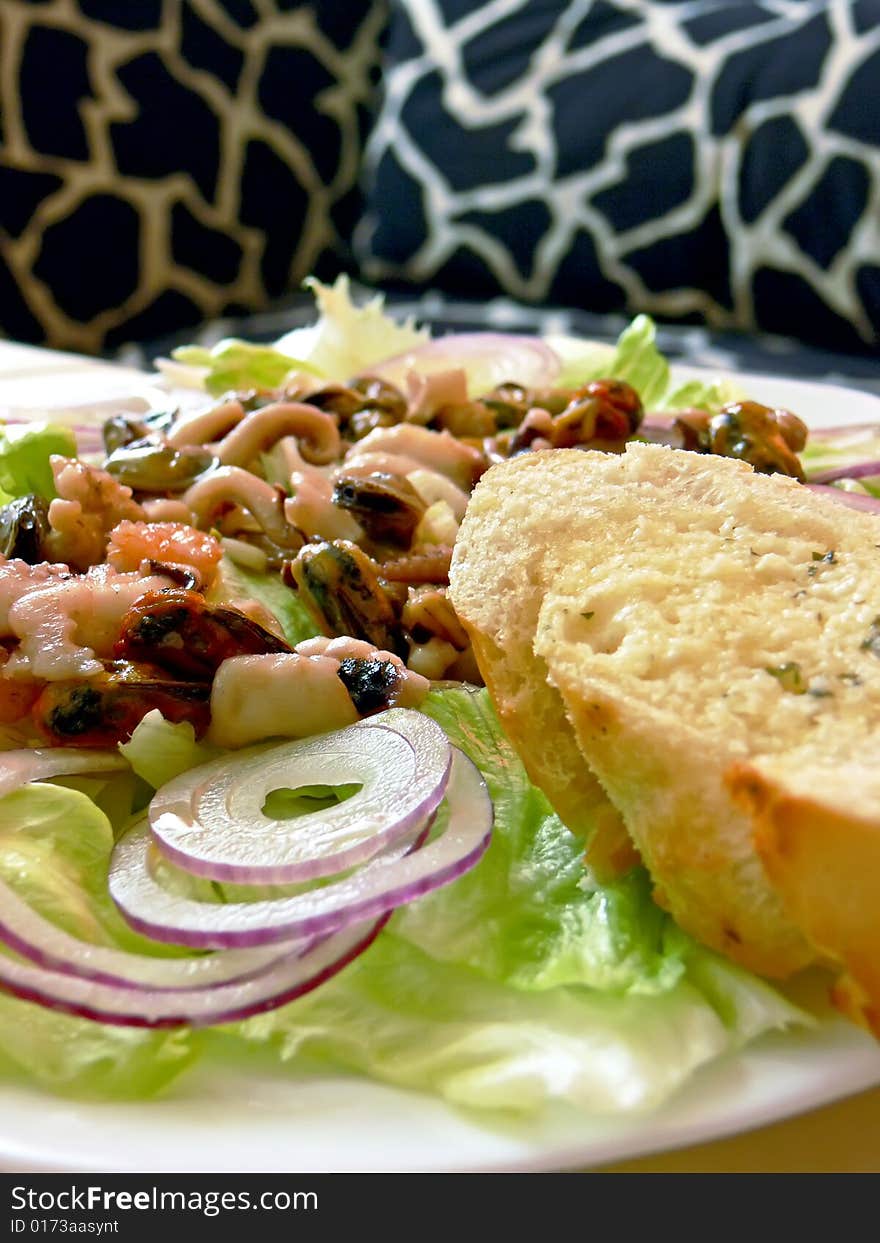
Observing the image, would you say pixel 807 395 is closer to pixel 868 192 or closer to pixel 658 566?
pixel 658 566

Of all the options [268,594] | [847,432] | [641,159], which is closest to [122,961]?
[268,594]

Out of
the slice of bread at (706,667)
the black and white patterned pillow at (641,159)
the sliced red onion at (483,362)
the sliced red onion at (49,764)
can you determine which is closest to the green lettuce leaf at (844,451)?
the sliced red onion at (483,362)

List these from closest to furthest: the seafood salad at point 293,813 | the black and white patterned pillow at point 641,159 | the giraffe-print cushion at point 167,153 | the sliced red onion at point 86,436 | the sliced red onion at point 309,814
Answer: the seafood salad at point 293,813, the sliced red onion at point 309,814, the sliced red onion at point 86,436, the black and white patterned pillow at point 641,159, the giraffe-print cushion at point 167,153

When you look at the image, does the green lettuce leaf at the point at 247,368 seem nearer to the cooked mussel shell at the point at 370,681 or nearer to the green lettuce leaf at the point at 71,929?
the cooked mussel shell at the point at 370,681

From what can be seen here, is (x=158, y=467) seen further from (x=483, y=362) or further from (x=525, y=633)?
(x=483, y=362)

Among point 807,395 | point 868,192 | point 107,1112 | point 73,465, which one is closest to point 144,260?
point 868,192

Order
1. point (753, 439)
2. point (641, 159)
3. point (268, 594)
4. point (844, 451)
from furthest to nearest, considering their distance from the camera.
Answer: point (641, 159), point (844, 451), point (753, 439), point (268, 594)
